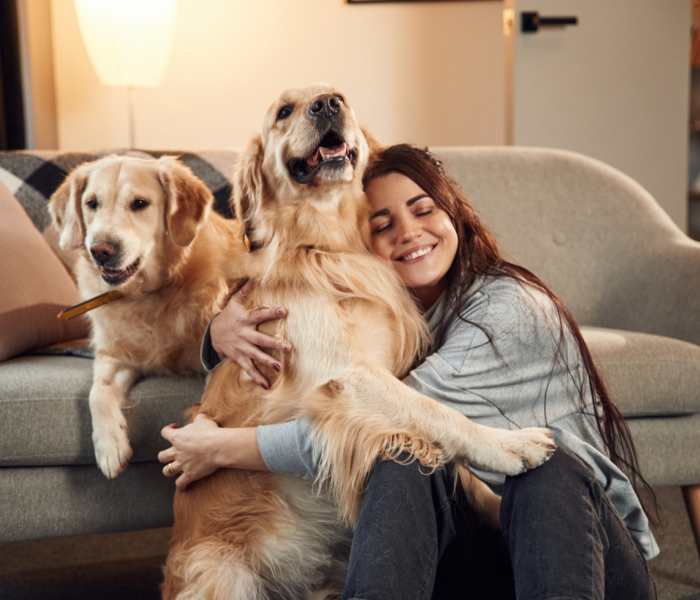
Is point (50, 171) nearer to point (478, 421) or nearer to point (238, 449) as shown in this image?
point (238, 449)

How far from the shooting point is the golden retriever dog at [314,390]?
112 cm

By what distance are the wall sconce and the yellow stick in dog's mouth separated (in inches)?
74.7

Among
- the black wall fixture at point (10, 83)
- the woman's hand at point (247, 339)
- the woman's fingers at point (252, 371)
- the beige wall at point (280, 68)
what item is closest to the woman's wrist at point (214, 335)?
the woman's hand at point (247, 339)

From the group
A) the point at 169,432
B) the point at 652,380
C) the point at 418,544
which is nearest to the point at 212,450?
the point at 169,432

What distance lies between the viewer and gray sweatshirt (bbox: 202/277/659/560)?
1194 millimetres

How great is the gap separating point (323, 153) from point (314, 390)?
522mm

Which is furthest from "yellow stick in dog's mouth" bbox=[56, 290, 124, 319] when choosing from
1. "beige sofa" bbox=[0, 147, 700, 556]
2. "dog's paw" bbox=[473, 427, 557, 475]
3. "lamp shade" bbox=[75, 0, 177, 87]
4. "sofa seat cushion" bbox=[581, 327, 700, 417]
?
"lamp shade" bbox=[75, 0, 177, 87]

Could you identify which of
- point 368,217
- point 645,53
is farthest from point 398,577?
point 645,53

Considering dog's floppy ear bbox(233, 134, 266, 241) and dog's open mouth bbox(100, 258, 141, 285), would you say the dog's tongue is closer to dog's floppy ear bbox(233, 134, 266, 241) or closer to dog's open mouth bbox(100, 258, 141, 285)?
dog's floppy ear bbox(233, 134, 266, 241)

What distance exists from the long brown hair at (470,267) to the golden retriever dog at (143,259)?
45 centimetres

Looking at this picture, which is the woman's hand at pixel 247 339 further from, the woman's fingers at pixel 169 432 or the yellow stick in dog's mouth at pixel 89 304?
the yellow stick in dog's mouth at pixel 89 304

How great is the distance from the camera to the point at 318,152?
1370 mm

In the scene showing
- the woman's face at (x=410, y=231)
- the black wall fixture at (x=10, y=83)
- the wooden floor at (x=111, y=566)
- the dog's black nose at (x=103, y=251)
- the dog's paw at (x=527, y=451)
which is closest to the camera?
the dog's paw at (x=527, y=451)

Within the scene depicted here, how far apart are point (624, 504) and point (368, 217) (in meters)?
0.81
